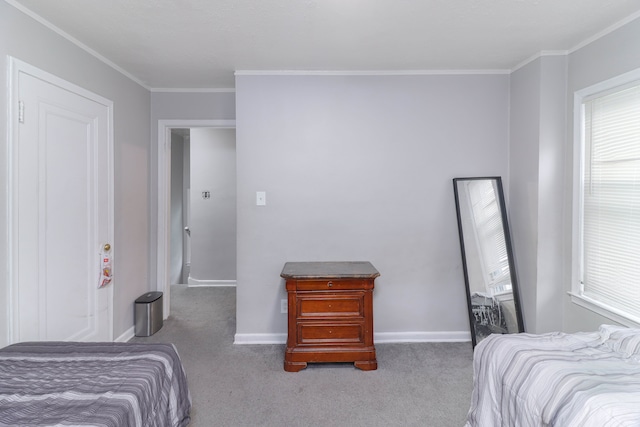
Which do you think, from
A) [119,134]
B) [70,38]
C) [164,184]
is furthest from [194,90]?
[70,38]

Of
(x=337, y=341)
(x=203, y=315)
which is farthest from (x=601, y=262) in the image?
(x=203, y=315)

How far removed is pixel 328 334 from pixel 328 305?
0.71 ft

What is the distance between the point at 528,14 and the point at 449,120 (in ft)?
3.39

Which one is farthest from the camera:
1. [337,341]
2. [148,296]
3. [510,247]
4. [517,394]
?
[148,296]

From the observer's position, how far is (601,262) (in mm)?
2332

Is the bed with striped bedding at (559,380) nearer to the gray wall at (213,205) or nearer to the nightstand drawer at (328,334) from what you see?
the nightstand drawer at (328,334)

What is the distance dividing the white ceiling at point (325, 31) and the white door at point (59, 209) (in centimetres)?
49

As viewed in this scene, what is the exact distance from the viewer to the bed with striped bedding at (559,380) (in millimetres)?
1127

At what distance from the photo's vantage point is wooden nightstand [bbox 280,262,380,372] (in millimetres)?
2566

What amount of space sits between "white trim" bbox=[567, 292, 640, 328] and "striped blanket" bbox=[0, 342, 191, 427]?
2.59 meters

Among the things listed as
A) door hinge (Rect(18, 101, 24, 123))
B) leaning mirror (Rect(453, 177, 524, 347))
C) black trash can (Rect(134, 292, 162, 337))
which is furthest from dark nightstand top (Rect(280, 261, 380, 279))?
door hinge (Rect(18, 101, 24, 123))

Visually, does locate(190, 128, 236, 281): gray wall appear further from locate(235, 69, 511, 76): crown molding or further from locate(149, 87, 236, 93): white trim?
Result: locate(235, 69, 511, 76): crown molding

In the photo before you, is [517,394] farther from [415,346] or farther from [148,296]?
[148,296]

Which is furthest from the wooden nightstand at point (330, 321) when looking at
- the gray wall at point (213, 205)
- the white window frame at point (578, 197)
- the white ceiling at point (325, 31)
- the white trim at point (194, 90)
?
the gray wall at point (213, 205)
